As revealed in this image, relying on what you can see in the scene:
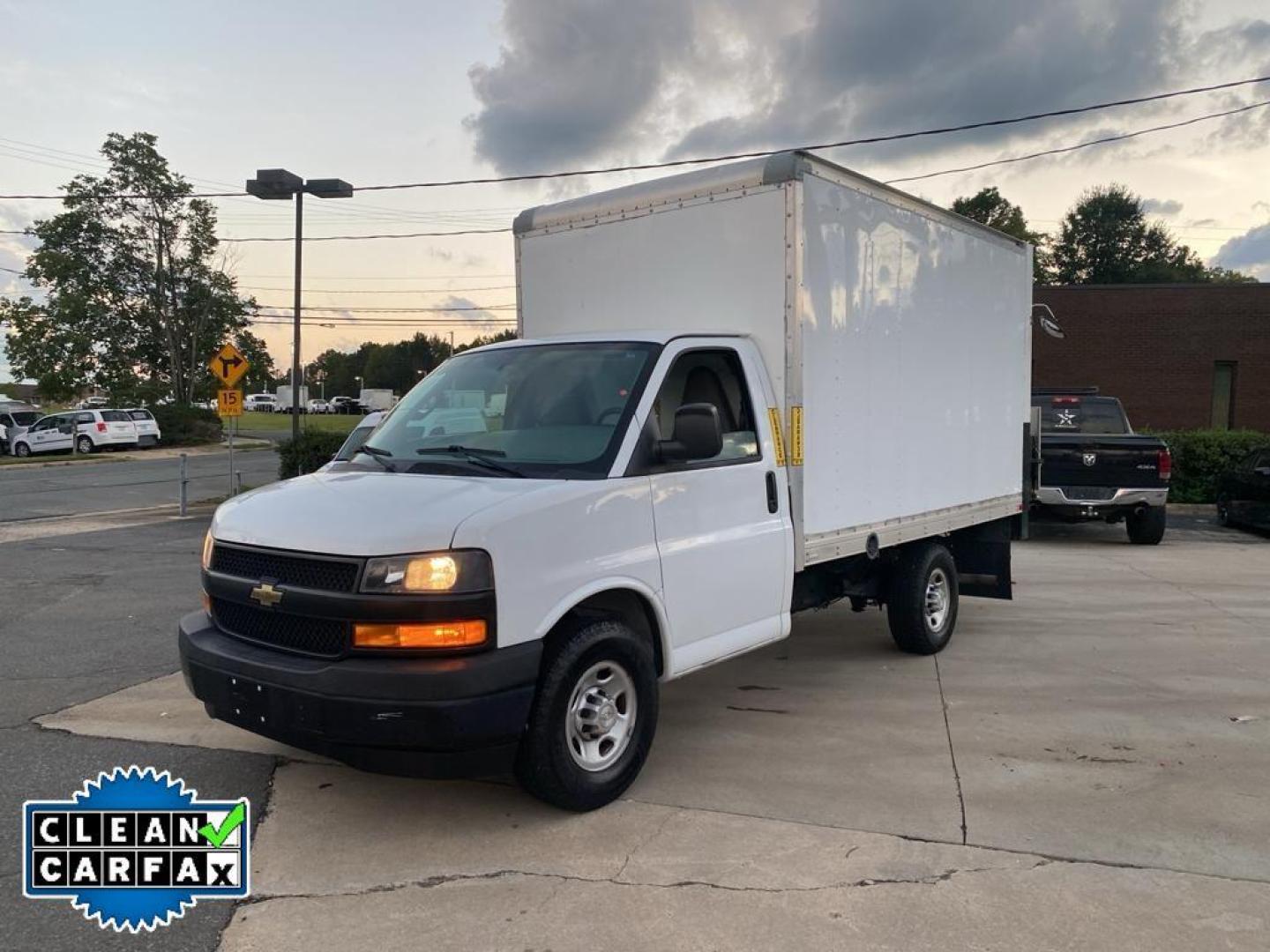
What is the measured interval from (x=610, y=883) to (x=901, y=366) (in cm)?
380

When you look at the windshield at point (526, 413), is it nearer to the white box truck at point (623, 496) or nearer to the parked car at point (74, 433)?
the white box truck at point (623, 496)

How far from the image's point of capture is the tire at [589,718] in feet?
12.3

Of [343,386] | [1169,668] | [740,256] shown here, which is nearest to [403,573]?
[740,256]

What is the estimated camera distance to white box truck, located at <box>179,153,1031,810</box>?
3.48 meters

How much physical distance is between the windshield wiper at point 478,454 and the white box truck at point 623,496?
2 centimetres

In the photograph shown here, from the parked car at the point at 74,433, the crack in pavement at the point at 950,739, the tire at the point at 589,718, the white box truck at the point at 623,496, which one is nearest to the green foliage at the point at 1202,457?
the white box truck at the point at 623,496

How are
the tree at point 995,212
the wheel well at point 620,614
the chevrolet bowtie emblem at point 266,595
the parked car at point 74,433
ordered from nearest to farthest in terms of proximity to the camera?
the chevrolet bowtie emblem at point 266,595 → the wheel well at point 620,614 → the parked car at point 74,433 → the tree at point 995,212

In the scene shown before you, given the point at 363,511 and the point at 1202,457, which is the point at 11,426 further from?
the point at 363,511

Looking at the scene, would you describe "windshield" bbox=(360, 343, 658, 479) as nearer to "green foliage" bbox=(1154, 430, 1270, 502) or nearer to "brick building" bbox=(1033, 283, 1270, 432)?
"green foliage" bbox=(1154, 430, 1270, 502)

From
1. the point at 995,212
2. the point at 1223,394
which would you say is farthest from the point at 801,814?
the point at 995,212

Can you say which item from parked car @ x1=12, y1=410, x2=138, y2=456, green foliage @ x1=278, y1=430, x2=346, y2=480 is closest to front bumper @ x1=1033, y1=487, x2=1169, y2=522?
green foliage @ x1=278, y1=430, x2=346, y2=480

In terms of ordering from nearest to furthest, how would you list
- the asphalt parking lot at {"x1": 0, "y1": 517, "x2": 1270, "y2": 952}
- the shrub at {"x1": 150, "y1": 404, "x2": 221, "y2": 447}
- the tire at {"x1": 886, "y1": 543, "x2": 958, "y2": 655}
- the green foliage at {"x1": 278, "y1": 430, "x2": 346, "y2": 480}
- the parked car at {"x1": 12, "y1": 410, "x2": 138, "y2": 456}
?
the asphalt parking lot at {"x1": 0, "y1": 517, "x2": 1270, "y2": 952}, the tire at {"x1": 886, "y1": 543, "x2": 958, "y2": 655}, the green foliage at {"x1": 278, "y1": 430, "x2": 346, "y2": 480}, the parked car at {"x1": 12, "y1": 410, "x2": 138, "y2": 456}, the shrub at {"x1": 150, "y1": 404, "x2": 221, "y2": 447}

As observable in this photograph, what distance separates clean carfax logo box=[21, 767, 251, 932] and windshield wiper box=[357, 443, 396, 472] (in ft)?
5.19

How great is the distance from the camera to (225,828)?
3.83 metres
